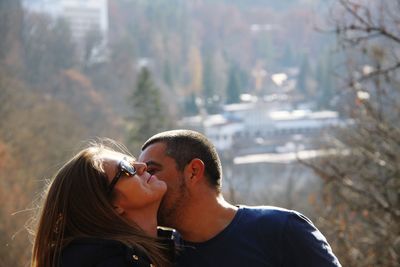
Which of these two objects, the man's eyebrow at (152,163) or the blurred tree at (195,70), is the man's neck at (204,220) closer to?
the man's eyebrow at (152,163)

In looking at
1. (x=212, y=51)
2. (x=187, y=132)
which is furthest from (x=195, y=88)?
(x=187, y=132)

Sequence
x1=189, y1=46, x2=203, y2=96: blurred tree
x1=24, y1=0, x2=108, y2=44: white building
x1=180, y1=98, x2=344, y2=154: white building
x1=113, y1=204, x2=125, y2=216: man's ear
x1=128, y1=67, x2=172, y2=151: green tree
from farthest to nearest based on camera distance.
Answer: x1=24, y1=0, x2=108, y2=44: white building → x1=189, y1=46, x2=203, y2=96: blurred tree → x1=180, y1=98, x2=344, y2=154: white building → x1=128, y1=67, x2=172, y2=151: green tree → x1=113, y1=204, x2=125, y2=216: man's ear

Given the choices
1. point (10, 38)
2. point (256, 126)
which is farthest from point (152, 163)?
point (256, 126)

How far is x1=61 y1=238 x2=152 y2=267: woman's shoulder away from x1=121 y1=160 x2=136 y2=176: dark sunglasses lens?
0.98 ft

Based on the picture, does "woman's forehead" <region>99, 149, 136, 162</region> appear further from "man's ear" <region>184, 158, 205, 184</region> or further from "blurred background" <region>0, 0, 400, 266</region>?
"blurred background" <region>0, 0, 400, 266</region>

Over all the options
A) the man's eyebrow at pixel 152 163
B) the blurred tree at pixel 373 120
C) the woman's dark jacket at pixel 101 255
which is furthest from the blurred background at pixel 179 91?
the woman's dark jacket at pixel 101 255

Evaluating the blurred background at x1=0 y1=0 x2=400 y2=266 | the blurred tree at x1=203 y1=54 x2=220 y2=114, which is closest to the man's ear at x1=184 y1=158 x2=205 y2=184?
the blurred background at x1=0 y1=0 x2=400 y2=266

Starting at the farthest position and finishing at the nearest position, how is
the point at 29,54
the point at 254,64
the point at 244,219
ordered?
the point at 254,64 → the point at 29,54 → the point at 244,219

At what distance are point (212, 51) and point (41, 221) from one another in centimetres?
4019

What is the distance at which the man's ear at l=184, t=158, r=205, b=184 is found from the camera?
2900 mm

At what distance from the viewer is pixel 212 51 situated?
4256cm

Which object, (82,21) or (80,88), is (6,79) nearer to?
(80,88)

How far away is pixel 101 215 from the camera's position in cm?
260

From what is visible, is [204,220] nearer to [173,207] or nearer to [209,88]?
[173,207]
